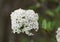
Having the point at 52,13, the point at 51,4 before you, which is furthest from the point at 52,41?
the point at 51,4

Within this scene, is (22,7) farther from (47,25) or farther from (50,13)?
(47,25)

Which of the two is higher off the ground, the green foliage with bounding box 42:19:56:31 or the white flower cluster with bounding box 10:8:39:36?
the white flower cluster with bounding box 10:8:39:36

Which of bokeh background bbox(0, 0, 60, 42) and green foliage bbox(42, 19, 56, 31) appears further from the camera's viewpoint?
bokeh background bbox(0, 0, 60, 42)

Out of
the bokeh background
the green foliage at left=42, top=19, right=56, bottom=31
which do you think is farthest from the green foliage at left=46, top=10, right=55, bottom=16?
the green foliage at left=42, top=19, right=56, bottom=31

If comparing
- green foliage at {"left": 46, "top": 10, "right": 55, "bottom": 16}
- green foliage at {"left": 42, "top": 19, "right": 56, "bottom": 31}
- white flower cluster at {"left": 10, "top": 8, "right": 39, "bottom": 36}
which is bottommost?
green foliage at {"left": 42, "top": 19, "right": 56, "bottom": 31}

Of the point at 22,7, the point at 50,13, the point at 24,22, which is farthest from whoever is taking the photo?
the point at 22,7

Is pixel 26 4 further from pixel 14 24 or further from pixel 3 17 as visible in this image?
pixel 14 24

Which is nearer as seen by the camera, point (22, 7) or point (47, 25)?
point (47, 25)

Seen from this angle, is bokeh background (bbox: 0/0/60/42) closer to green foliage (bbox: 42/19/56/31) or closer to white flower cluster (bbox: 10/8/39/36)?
green foliage (bbox: 42/19/56/31)

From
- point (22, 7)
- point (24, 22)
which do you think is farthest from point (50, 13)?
point (24, 22)

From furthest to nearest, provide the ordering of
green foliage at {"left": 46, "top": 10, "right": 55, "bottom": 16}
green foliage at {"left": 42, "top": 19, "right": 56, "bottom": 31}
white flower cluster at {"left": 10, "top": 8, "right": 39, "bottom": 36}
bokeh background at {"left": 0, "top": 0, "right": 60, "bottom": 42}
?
bokeh background at {"left": 0, "top": 0, "right": 60, "bottom": 42}, green foliage at {"left": 46, "top": 10, "right": 55, "bottom": 16}, green foliage at {"left": 42, "top": 19, "right": 56, "bottom": 31}, white flower cluster at {"left": 10, "top": 8, "right": 39, "bottom": 36}

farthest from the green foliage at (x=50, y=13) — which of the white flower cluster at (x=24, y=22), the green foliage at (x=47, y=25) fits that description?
the white flower cluster at (x=24, y=22)

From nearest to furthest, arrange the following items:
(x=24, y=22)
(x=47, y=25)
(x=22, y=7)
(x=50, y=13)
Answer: (x=24, y=22) → (x=47, y=25) → (x=50, y=13) → (x=22, y=7)
